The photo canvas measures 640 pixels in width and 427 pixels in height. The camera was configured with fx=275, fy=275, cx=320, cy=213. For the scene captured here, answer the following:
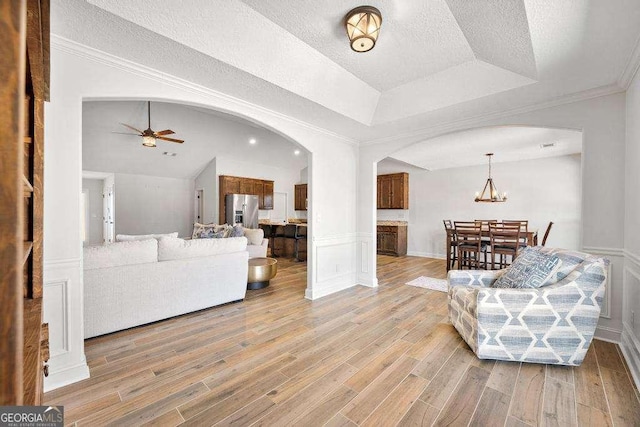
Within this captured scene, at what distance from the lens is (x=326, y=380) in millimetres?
1976

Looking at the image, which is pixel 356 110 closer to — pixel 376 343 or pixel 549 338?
pixel 376 343

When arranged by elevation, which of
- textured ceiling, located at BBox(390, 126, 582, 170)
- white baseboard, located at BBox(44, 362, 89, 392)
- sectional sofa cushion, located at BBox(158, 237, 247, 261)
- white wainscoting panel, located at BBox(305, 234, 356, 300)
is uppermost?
textured ceiling, located at BBox(390, 126, 582, 170)

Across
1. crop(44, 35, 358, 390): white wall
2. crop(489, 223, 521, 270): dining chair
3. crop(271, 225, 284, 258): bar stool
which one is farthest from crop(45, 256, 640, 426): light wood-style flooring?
crop(271, 225, 284, 258): bar stool

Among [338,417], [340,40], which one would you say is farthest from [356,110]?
[338,417]

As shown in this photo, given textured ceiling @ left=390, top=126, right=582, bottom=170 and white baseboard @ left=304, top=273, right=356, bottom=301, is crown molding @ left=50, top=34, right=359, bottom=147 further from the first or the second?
textured ceiling @ left=390, top=126, right=582, bottom=170

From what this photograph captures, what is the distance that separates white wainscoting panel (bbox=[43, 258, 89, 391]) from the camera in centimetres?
189

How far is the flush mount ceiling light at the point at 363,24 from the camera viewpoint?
1.96 meters

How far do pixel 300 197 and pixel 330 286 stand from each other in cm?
576

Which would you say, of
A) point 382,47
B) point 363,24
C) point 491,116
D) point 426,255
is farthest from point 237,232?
point 426,255

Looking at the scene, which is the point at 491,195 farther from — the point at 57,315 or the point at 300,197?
the point at 57,315

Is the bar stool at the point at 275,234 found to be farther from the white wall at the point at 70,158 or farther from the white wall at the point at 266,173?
the white wall at the point at 70,158

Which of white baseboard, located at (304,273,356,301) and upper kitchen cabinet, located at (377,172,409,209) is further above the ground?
upper kitchen cabinet, located at (377,172,409,209)

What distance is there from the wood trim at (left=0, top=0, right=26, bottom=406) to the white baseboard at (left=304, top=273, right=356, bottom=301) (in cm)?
347

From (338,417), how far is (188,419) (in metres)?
0.87
